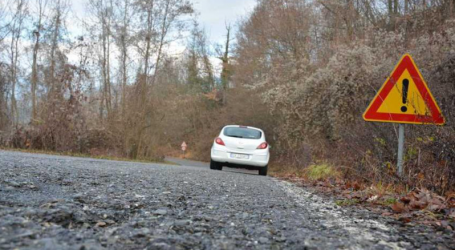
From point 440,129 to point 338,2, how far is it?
17.0 metres

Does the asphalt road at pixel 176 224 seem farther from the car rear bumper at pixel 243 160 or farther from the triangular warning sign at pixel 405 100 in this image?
the car rear bumper at pixel 243 160

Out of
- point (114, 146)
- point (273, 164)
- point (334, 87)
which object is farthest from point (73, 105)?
point (273, 164)

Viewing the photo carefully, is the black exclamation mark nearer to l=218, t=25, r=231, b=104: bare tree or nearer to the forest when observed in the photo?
the forest

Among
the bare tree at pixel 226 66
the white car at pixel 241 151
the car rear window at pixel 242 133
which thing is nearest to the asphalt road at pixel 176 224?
the white car at pixel 241 151

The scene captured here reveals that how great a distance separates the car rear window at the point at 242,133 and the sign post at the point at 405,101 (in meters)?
6.22

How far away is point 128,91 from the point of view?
19.7 meters

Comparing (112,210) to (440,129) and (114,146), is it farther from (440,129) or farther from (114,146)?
(114,146)

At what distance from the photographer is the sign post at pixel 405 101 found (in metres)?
4.82

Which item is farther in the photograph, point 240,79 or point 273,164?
point 240,79

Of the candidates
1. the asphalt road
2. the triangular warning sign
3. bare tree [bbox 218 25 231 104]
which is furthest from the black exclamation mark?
bare tree [bbox 218 25 231 104]

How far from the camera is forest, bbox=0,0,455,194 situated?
516 inches

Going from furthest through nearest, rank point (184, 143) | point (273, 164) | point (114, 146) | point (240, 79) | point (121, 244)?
point (184, 143) < point (240, 79) < point (273, 164) < point (114, 146) < point (121, 244)

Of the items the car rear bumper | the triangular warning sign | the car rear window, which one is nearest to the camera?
the triangular warning sign

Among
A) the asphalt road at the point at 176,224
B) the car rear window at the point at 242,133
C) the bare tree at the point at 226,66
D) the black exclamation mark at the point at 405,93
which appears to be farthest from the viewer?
the bare tree at the point at 226,66
